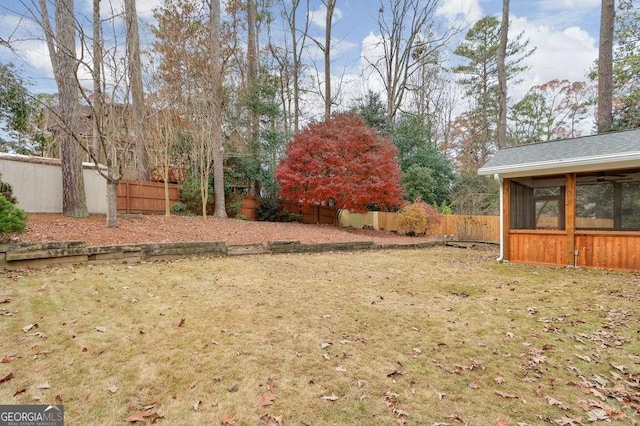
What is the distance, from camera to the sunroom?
680cm

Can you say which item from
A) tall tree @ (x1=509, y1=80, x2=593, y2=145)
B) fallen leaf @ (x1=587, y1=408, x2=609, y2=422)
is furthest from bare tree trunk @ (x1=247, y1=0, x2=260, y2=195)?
tall tree @ (x1=509, y1=80, x2=593, y2=145)

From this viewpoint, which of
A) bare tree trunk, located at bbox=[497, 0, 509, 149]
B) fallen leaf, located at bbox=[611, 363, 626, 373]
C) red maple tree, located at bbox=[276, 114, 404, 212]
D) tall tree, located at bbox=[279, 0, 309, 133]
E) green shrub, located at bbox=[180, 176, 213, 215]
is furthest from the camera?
tall tree, located at bbox=[279, 0, 309, 133]

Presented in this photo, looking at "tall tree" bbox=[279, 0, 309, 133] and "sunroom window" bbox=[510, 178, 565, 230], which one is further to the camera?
"tall tree" bbox=[279, 0, 309, 133]

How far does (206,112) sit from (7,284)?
9.37 meters

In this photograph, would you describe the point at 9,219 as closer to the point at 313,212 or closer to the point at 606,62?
the point at 313,212

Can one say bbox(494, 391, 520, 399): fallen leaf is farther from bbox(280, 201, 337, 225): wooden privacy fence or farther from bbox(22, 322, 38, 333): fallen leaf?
bbox(280, 201, 337, 225): wooden privacy fence

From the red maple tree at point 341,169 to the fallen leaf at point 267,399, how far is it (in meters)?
11.0

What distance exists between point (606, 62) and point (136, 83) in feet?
48.2

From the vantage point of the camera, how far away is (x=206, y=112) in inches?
496

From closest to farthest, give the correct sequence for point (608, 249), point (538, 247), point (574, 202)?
point (608, 249) < point (574, 202) < point (538, 247)

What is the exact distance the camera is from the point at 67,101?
28.2 feet

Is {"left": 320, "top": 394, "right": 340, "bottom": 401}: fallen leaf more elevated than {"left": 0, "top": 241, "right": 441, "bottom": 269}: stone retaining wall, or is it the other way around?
{"left": 0, "top": 241, "right": 441, "bottom": 269}: stone retaining wall

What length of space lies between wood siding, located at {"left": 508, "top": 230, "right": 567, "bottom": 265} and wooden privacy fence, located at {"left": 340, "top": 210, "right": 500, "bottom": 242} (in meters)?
5.42

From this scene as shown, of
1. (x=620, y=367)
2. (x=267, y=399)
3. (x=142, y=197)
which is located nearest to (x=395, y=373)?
(x=267, y=399)
